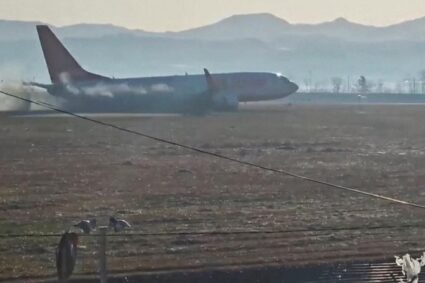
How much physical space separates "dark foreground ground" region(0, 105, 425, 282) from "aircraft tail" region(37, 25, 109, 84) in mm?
23254

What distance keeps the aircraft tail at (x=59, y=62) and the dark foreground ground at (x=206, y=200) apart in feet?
76.3

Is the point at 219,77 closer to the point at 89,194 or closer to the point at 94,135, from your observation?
the point at 94,135

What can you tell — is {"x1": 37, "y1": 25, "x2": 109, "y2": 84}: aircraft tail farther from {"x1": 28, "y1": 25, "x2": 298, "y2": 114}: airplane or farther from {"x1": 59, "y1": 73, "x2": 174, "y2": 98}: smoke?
{"x1": 59, "y1": 73, "x2": 174, "y2": 98}: smoke

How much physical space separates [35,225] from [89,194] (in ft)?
21.0

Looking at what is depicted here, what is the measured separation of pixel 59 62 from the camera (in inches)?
3378

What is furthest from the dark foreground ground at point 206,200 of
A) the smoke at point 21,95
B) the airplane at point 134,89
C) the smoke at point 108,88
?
the smoke at point 108,88

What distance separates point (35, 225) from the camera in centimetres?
2634

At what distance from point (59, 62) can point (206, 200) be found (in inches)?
2212

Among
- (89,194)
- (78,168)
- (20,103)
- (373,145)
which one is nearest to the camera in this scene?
(89,194)

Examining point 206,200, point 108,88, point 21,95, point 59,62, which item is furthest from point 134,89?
point 206,200

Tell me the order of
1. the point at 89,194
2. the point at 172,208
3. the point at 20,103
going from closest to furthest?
the point at 172,208 → the point at 89,194 → the point at 20,103

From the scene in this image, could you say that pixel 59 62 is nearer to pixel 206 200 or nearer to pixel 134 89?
pixel 134 89

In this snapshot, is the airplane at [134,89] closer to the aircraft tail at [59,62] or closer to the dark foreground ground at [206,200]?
the aircraft tail at [59,62]

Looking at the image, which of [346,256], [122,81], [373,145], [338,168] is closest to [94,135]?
[373,145]
